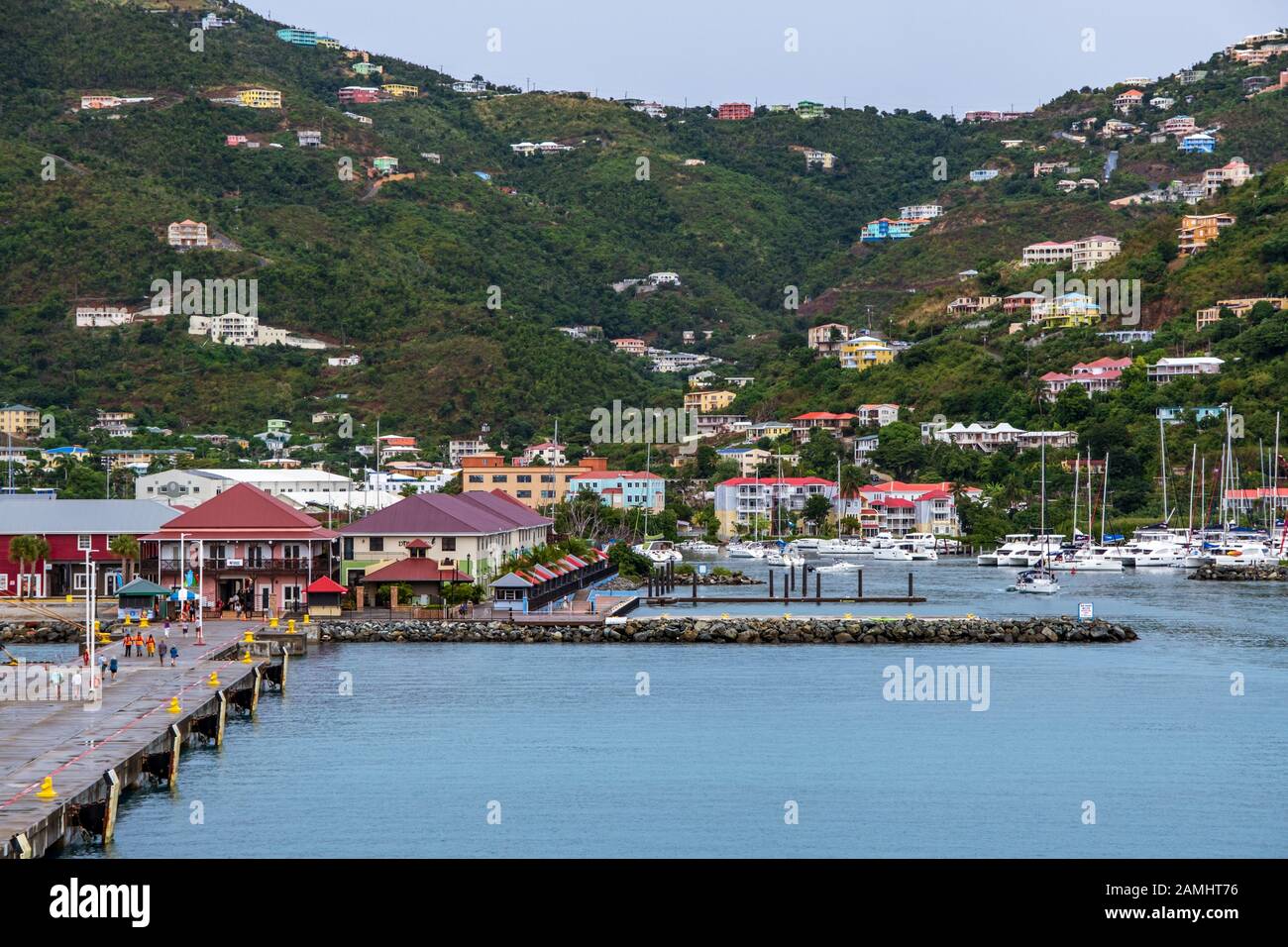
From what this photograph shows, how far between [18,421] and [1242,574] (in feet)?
324

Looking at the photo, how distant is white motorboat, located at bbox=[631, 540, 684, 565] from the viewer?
106637 millimetres

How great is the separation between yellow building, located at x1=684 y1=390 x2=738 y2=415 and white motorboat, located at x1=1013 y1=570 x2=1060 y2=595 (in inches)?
3585

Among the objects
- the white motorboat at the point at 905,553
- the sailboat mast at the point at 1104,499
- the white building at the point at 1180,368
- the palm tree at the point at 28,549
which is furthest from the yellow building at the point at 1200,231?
the palm tree at the point at 28,549

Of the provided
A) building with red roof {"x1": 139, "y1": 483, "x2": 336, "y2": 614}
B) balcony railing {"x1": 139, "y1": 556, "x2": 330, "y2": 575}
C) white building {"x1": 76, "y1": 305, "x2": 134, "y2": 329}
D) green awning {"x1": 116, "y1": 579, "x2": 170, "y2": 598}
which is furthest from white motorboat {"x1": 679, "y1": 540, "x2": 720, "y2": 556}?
green awning {"x1": 116, "y1": 579, "x2": 170, "y2": 598}

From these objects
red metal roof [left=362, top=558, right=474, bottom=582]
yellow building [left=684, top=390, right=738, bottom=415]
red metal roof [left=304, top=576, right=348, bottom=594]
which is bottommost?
red metal roof [left=304, top=576, right=348, bottom=594]

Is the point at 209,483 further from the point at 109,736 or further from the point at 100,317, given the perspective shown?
the point at 100,317

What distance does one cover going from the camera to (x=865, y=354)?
181 meters

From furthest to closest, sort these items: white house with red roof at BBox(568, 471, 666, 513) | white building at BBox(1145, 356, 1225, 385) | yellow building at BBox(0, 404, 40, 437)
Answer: yellow building at BBox(0, 404, 40, 437)
white building at BBox(1145, 356, 1225, 385)
white house with red roof at BBox(568, 471, 666, 513)

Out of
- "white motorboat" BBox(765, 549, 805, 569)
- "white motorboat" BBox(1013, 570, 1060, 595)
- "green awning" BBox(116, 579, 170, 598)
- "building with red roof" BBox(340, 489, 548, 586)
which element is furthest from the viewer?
"white motorboat" BBox(765, 549, 805, 569)

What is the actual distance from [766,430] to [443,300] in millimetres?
38345

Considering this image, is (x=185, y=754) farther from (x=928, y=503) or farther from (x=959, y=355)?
(x=959, y=355)

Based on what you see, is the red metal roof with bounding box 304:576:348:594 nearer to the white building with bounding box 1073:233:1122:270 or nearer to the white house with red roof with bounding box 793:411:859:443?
the white house with red roof with bounding box 793:411:859:443

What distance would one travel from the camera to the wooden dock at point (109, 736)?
88.8 feet

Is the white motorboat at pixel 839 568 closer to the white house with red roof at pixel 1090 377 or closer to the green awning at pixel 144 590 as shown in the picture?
the white house with red roof at pixel 1090 377
